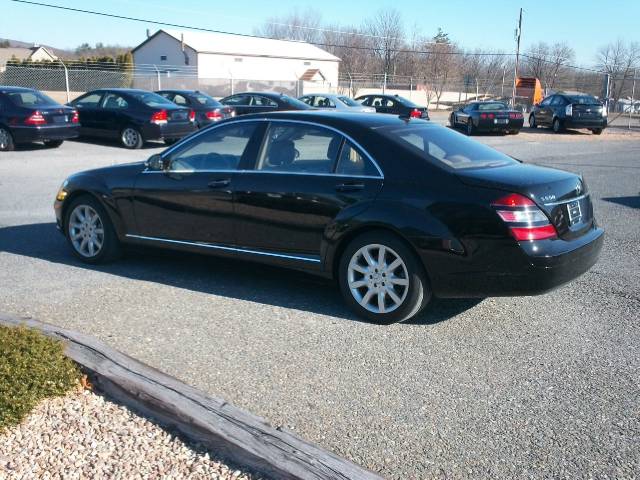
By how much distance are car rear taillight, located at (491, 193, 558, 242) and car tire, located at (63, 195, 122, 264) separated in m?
3.80

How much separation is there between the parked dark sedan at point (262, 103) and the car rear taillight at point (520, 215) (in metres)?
17.0

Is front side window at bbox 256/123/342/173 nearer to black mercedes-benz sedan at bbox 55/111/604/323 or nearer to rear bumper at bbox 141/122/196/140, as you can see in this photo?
black mercedes-benz sedan at bbox 55/111/604/323

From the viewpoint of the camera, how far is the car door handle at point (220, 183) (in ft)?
19.5

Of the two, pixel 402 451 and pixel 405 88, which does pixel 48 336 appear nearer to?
pixel 402 451

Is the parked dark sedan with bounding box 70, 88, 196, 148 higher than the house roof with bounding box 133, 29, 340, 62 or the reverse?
the reverse

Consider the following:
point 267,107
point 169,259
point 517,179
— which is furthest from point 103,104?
point 517,179

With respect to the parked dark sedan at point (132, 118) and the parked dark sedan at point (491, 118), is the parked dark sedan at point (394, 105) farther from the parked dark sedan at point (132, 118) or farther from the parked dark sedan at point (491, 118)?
the parked dark sedan at point (132, 118)

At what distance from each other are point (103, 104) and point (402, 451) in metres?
16.6

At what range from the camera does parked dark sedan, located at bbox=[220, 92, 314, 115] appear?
2188 centimetres

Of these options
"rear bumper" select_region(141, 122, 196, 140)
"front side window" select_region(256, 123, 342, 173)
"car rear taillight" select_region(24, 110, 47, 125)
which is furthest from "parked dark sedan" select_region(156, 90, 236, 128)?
"front side window" select_region(256, 123, 342, 173)

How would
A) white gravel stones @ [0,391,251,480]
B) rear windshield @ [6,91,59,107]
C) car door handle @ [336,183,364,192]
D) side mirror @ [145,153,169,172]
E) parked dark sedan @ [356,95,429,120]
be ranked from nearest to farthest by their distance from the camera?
white gravel stones @ [0,391,251,480]
car door handle @ [336,183,364,192]
side mirror @ [145,153,169,172]
rear windshield @ [6,91,59,107]
parked dark sedan @ [356,95,429,120]

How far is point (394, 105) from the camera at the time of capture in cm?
Result: 2698

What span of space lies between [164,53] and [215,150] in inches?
2394

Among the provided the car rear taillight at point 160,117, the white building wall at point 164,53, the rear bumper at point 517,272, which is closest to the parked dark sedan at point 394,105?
the car rear taillight at point 160,117
